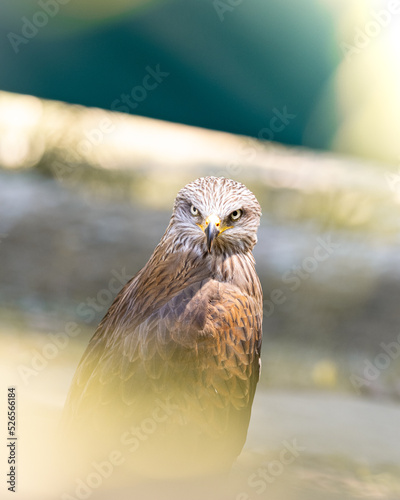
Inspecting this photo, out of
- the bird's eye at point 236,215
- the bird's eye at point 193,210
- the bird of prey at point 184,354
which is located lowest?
the bird of prey at point 184,354

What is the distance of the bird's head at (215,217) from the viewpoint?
2070 mm

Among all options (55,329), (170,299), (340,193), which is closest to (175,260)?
(170,299)

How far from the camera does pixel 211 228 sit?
2.01 meters

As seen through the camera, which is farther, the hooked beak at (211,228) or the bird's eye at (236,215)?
the bird's eye at (236,215)

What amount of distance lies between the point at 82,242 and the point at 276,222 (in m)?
1.64

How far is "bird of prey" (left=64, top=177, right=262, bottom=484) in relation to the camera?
2094 mm

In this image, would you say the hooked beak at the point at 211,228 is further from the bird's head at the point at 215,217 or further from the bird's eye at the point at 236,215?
the bird's eye at the point at 236,215

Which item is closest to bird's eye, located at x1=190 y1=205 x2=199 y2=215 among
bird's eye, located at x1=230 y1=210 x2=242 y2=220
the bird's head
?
the bird's head

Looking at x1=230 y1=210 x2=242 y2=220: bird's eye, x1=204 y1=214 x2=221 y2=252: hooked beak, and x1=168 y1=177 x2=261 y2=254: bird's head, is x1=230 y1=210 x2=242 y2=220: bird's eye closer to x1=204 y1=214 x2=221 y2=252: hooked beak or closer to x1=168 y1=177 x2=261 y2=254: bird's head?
x1=168 y1=177 x2=261 y2=254: bird's head

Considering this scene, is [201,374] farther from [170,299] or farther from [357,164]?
[357,164]

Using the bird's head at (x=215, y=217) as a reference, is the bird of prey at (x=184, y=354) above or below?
below

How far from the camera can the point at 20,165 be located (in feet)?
18.2

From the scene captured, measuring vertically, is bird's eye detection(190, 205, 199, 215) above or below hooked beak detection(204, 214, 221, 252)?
above

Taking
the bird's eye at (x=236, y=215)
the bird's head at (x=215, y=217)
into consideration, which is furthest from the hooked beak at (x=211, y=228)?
the bird's eye at (x=236, y=215)
